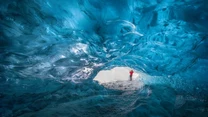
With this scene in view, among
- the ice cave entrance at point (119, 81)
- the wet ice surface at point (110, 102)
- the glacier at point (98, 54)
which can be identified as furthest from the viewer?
the ice cave entrance at point (119, 81)

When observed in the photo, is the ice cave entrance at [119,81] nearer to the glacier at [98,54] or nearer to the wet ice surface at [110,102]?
the wet ice surface at [110,102]

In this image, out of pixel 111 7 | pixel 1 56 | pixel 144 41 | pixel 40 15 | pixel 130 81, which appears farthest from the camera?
pixel 130 81

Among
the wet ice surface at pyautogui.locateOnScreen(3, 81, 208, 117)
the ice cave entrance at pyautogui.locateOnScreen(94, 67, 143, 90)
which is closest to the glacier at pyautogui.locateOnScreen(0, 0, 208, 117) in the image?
the wet ice surface at pyautogui.locateOnScreen(3, 81, 208, 117)

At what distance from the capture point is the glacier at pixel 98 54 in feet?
15.4

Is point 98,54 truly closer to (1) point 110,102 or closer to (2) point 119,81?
(1) point 110,102

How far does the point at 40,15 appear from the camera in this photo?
Result: 450 centimetres

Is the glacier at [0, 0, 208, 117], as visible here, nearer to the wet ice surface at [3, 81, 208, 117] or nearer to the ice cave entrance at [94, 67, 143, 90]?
the wet ice surface at [3, 81, 208, 117]

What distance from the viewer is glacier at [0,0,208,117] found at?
4.69 m

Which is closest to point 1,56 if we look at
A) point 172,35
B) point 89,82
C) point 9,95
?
point 9,95

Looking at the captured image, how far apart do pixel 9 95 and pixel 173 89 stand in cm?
946

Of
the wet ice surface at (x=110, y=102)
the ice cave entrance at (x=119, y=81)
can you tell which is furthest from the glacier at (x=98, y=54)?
the ice cave entrance at (x=119, y=81)

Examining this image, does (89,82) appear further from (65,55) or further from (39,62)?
(39,62)

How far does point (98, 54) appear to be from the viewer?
22.5 ft

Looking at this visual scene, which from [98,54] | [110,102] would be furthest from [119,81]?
[98,54]
